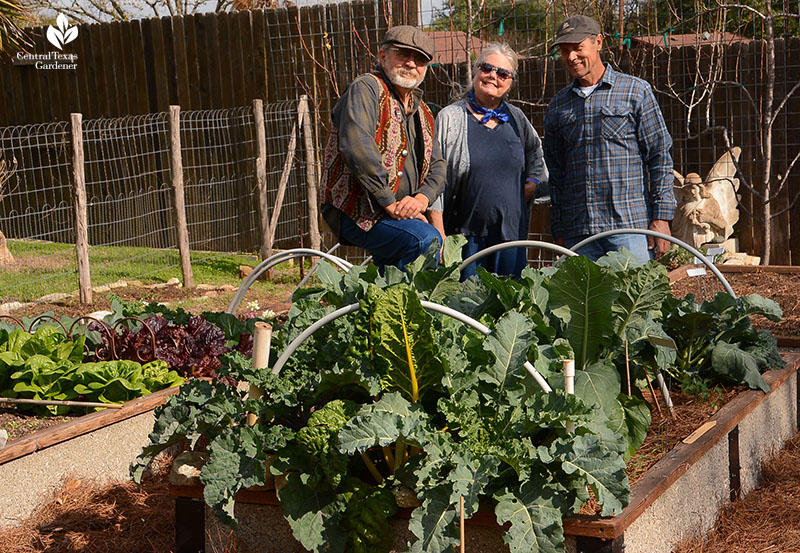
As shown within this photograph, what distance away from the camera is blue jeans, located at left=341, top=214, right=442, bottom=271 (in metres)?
3.61

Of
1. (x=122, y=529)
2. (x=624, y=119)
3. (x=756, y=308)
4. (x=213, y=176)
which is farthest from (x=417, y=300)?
(x=213, y=176)

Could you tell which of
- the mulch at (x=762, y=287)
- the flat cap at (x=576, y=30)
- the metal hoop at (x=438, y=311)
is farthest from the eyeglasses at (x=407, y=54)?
the mulch at (x=762, y=287)

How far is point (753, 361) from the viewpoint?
3234 mm

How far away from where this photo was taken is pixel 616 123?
4.17 meters

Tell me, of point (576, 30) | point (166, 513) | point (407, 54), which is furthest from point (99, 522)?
point (576, 30)

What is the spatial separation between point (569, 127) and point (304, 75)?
496 cm

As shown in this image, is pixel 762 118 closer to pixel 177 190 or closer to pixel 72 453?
pixel 177 190

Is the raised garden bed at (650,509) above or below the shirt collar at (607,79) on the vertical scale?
below

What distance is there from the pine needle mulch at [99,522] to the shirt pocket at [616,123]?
98.9 inches

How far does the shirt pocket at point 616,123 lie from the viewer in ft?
13.6

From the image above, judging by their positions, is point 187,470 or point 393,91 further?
point 393,91

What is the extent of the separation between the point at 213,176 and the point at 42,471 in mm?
6728

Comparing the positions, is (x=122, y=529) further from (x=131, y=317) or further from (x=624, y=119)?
(x=624, y=119)

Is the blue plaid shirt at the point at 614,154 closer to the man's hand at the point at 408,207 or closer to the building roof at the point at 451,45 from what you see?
the man's hand at the point at 408,207
